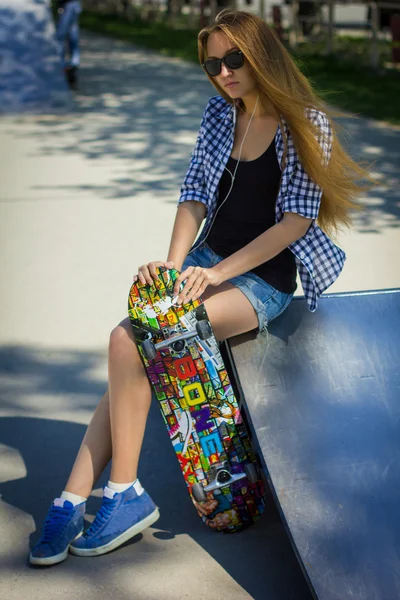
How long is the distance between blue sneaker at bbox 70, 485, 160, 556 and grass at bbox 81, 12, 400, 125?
3.23m

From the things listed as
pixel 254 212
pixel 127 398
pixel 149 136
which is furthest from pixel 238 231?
pixel 149 136

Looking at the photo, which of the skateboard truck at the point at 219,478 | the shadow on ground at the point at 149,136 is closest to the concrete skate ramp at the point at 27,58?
the shadow on ground at the point at 149,136

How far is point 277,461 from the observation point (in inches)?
103

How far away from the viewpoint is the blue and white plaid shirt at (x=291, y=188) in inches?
112

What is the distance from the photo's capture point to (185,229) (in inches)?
122

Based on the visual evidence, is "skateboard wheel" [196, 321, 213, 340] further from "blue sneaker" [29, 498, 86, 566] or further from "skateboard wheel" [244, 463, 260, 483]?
"blue sneaker" [29, 498, 86, 566]

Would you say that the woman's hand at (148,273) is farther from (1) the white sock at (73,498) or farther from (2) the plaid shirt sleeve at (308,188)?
(1) the white sock at (73,498)

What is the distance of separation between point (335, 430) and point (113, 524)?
2.45 ft

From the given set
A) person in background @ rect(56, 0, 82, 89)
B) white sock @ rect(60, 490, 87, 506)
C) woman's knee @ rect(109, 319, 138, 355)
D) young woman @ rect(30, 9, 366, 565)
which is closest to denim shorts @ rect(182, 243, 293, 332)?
young woman @ rect(30, 9, 366, 565)

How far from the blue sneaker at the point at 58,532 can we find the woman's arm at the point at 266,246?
88cm

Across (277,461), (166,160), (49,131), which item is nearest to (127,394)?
(277,461)

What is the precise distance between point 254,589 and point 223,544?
246 mm

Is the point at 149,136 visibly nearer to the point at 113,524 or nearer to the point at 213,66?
the point at 213,66

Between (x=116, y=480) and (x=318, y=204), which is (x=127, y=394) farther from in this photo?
(x=318, y=204)
